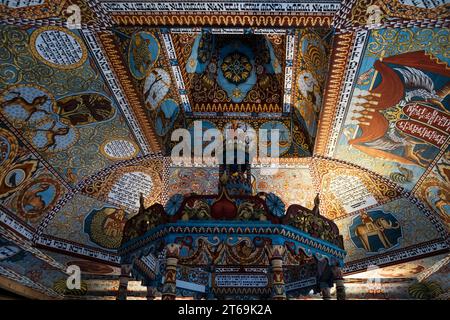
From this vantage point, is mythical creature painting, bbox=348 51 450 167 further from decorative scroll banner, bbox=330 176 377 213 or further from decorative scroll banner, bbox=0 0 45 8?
decorative scroll banner, bbox=0 0 45 8

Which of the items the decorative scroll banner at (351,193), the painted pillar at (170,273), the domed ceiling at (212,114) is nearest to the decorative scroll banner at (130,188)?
the domed ceiling at (212,114)

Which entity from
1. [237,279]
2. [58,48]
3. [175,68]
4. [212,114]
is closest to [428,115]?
[212,114]

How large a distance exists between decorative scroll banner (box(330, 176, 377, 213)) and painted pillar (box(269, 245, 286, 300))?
432 cm

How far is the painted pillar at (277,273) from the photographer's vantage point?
5.21 meters

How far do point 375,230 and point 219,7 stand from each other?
698cm

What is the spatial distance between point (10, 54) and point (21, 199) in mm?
3385

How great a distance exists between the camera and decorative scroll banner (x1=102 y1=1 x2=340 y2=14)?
5.49m

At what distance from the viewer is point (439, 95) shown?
6.37 meters

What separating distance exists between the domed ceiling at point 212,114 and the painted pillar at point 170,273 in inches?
127

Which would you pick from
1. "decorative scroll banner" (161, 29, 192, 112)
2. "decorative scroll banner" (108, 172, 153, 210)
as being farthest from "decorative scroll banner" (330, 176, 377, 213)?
"decorative scroll banner" (108, 172, 153, 210)

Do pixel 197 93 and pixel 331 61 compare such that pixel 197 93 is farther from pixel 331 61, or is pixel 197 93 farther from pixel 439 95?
pixel 439 95

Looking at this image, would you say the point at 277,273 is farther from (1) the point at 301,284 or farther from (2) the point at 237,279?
(2) the point at 237,279

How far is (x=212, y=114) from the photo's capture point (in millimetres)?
9023
